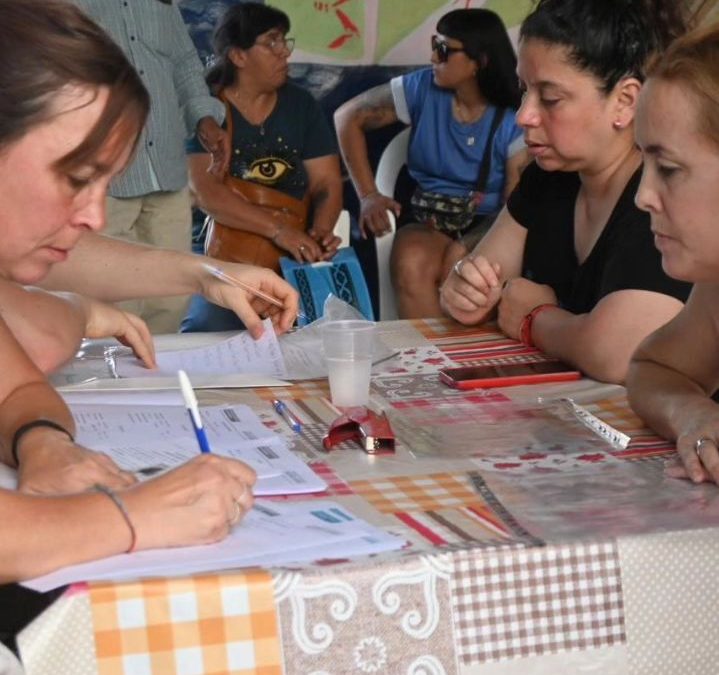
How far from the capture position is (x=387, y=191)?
14.3 ft

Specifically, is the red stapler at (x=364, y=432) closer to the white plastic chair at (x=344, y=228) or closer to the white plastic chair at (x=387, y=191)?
the white plastic chair at (x=387, y=191)

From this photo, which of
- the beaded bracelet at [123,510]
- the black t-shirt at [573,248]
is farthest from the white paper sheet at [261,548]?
the black t-shirt at [573,248]

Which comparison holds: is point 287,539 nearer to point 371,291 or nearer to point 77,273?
point 77,273

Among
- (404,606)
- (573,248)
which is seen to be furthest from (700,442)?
(573,248)

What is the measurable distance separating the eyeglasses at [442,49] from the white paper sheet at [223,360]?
2.14 m

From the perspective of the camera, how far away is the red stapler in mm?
1534

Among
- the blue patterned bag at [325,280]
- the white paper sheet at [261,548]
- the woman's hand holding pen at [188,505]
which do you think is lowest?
the blue patterned bag at [325,280]

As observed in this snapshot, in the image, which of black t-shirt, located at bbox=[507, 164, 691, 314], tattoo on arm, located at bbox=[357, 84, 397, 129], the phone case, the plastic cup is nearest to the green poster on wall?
tattoo on arm, located at bbox=[357, 84, 397, 129]

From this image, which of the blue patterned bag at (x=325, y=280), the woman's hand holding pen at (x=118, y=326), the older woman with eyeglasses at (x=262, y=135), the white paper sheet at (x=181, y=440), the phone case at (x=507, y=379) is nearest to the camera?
the white paper sheet at (x=181, y=440)

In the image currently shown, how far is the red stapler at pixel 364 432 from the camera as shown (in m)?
1.53

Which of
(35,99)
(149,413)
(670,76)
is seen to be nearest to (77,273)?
(149,413)

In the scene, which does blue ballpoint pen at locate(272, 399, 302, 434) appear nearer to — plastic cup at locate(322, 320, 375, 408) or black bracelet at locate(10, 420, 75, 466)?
plastic cup at locate(322, 320, 375, 408)

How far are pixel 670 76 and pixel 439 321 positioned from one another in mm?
848

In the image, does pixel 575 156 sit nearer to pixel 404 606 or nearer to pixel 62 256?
pixel 62 256
